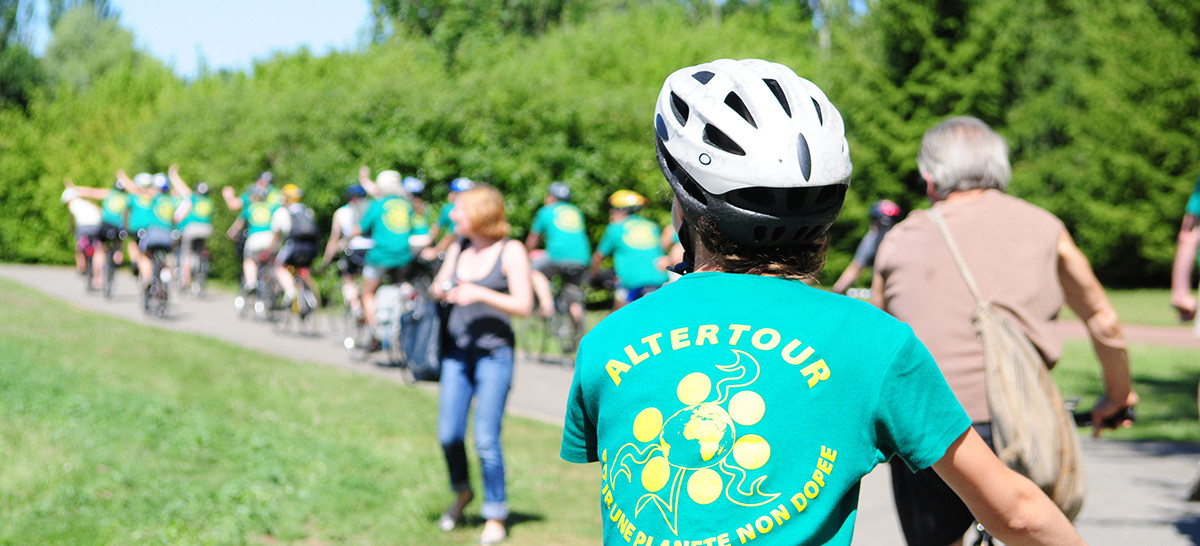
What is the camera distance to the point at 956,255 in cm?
354

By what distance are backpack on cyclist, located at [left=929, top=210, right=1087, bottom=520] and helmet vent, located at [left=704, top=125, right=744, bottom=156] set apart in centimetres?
166

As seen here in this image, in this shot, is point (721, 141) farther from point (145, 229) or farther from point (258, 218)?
point (145, 229)

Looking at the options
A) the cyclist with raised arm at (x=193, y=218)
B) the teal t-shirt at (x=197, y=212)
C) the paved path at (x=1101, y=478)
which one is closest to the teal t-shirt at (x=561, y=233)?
the paved path at (x=1101, y=478)

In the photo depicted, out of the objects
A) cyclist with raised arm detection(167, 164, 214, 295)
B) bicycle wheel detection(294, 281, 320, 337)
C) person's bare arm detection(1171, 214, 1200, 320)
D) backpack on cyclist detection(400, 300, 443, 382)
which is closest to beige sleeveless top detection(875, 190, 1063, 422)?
person's bare arm detection(1171, 214, 1200, 320)

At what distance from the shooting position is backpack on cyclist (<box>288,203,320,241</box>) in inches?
593

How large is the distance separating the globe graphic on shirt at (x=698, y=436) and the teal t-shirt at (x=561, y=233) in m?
11.9

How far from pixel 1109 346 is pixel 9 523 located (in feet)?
17.8

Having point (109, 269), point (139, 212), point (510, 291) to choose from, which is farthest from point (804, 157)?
point (109, 269)

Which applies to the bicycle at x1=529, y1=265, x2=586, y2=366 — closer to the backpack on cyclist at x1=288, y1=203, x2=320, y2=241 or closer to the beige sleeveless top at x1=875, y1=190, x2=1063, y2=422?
the backpack on cyclist at x1=288, y1=203, x2=320, y2=241

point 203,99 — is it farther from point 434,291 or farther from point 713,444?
point 713,444

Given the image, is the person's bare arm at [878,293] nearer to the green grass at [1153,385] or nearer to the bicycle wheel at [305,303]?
the green grass at [1153,385]

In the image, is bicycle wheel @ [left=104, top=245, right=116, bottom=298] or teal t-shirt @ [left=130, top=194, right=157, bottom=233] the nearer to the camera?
teal t-shirt @ [left=130, top=194, right=157, bottom=233]

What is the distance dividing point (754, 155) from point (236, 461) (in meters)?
6.55

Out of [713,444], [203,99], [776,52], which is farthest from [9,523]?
[776,52]
